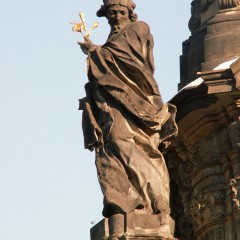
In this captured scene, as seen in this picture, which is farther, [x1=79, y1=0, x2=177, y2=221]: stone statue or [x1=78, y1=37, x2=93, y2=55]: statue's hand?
[x1=78, y1=37, x2=93, y2=55]: statue's hand

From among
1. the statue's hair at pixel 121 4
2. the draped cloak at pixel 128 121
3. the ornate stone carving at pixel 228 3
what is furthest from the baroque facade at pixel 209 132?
the statue's hair at pixel 121 4

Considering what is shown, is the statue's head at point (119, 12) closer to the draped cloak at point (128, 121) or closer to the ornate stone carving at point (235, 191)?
the draped cloak at point (128, 121)

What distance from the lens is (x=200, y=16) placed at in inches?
1262

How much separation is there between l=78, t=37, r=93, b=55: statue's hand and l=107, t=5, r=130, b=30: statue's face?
532 mm

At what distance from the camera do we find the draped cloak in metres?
28.5

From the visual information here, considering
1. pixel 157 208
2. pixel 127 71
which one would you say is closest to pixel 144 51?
pixel 127 71

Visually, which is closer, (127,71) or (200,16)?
(127,71)

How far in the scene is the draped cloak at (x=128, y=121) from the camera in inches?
1121

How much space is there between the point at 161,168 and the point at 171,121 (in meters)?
0.70

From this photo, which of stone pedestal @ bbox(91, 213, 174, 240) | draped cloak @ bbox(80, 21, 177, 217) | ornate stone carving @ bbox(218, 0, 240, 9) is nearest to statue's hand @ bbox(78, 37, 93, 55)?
draped cloak @ bbox(80, 21, 177, 217)

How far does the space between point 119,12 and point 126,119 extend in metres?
1.68

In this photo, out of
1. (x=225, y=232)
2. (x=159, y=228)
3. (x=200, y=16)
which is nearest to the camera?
(x=159, y=228)

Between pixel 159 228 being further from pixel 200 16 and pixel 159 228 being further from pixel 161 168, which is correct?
pixel 200 16

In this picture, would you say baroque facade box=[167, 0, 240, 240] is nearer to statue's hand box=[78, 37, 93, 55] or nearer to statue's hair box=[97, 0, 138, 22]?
statue's hair box=[97, 0, 138, 22]
